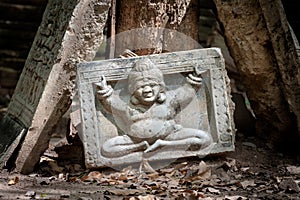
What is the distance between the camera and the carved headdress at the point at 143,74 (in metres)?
3.80

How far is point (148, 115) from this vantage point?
3820 mm

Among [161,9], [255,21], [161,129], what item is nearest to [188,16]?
[161,9]

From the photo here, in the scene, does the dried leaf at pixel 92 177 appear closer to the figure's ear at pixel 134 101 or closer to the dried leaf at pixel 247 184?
the figure's ear at pixel 134 101

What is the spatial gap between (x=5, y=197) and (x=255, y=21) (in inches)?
96.9

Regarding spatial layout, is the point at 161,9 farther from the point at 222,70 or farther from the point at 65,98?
the point at 65,98

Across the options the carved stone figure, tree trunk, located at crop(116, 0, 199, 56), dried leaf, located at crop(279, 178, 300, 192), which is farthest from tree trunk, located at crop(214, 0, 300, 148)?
dried leaf, located at crop(279, 178, 300, 192)

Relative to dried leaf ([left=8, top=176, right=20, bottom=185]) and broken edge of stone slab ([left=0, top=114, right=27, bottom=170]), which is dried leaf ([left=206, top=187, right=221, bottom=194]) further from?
broken edge of stone slab ([left=0, top=114, right=27, bottom=170])

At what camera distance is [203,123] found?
390cm

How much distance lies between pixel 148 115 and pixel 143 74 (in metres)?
0.31

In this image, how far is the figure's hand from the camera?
3832 millimetres

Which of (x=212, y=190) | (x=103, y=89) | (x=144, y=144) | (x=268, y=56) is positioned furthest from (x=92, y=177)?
(x=268, y=56)

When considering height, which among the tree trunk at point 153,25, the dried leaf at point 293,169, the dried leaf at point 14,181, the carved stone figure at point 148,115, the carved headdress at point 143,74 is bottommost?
the dried leaf at point 14,181

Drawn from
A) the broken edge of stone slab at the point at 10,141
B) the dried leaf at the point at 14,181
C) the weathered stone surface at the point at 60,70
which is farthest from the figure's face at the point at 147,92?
the dried leaf at the point at 14,181

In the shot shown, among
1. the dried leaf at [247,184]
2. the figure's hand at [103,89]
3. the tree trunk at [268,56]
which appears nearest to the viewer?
the dried leaf at [247,184]
